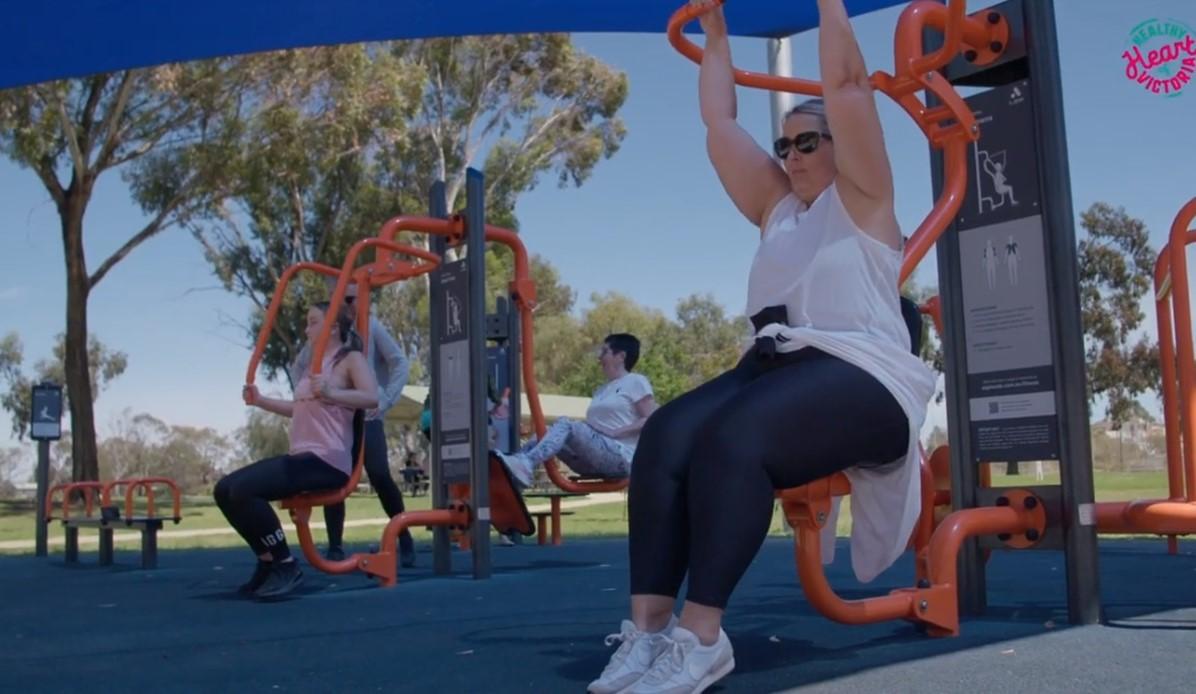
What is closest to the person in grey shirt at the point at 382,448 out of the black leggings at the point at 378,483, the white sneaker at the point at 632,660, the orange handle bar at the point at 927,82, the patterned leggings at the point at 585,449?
the black leggings at the point at 378,483

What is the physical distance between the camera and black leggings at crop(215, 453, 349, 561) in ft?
16.3

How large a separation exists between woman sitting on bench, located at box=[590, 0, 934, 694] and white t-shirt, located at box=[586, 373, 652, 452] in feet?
14.4

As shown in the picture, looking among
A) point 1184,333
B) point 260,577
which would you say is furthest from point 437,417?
point 1184,333

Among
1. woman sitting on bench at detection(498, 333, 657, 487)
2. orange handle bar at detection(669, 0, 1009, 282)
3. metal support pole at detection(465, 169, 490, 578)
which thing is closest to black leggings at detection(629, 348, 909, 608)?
orange handle bar at detection(669, 0, 1009, 282)

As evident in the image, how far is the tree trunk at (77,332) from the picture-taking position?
17953mm

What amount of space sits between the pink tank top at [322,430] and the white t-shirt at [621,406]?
7.15 feet

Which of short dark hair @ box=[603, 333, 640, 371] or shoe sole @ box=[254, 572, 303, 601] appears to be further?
short dark hair @ box=[603, 333, 640, 371]

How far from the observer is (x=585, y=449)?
6848mm

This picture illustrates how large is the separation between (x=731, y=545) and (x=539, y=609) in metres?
1.93

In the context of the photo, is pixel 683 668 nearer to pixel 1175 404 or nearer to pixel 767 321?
pixel 767 321

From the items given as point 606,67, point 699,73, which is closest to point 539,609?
point 699,73

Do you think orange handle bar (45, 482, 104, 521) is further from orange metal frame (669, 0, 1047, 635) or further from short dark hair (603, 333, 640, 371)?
orange metal frame (669, 0, 1047, 635)

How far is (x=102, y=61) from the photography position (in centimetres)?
506

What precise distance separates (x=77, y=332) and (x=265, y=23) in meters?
14.4
